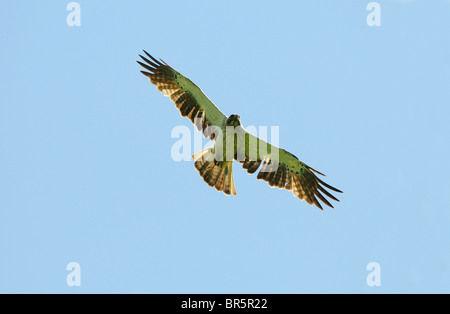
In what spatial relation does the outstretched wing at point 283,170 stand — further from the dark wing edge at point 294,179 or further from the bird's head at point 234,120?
Result: the bird's head at point 234,120

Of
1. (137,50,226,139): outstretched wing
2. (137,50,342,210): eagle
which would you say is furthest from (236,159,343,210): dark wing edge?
(137,50,226,139): outstretched wing

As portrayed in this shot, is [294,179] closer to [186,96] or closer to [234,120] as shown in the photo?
[234,120]

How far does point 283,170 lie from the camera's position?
47.6 ft

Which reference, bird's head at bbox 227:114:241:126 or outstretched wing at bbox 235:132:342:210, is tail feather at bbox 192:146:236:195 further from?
bird's head at bbox 227:114:241:126

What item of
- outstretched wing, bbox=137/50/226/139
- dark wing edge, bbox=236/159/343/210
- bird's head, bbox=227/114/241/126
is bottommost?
dark wing edge, bbox=236/159/343/210

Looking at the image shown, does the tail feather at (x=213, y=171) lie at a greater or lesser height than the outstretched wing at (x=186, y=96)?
lesser

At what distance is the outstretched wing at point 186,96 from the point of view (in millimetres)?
14070

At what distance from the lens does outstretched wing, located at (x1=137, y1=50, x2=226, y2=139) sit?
1407cm

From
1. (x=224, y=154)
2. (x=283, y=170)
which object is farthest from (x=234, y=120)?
(x=283, y=170)

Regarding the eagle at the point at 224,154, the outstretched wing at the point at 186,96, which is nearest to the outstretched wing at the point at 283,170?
the eagle at the point at 224,154

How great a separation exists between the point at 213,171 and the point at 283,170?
1665 mm

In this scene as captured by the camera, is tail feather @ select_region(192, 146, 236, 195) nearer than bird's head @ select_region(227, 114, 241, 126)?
No
